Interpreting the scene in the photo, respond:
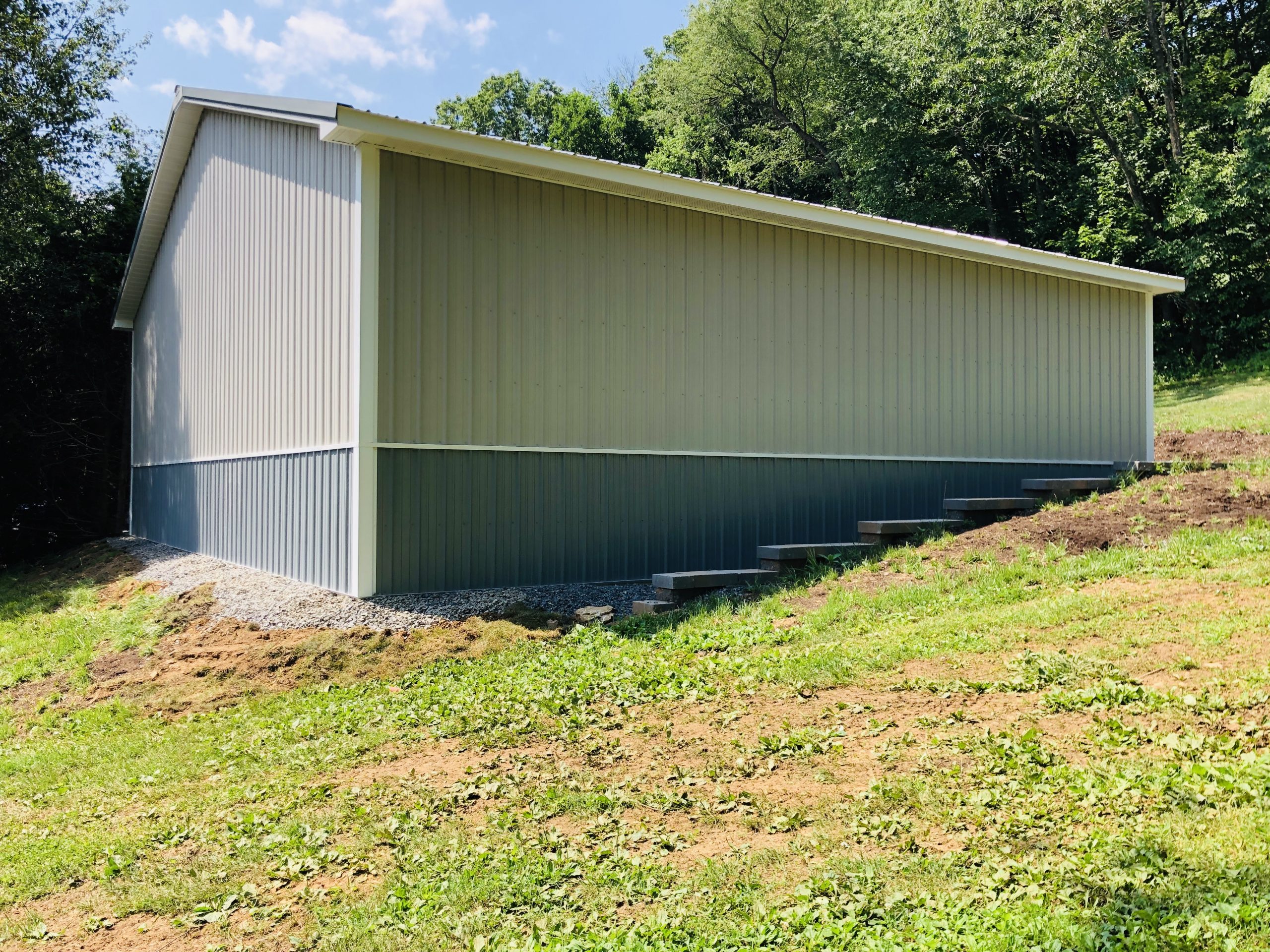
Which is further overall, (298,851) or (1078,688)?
(1078,688)

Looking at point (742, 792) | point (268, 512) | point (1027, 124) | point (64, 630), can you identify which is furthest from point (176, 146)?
point (1027, 124)

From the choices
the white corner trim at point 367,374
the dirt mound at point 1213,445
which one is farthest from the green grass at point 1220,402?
the white corner trim at point 367,374

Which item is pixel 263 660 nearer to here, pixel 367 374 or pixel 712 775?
pixel 367 374

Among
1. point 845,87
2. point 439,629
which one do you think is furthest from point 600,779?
point 845,87

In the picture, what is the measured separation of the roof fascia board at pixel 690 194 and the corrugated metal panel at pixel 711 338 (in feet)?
0.52

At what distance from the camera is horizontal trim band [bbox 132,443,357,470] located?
28.3ft

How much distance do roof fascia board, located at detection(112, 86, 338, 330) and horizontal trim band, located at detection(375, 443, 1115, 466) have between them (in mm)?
2552

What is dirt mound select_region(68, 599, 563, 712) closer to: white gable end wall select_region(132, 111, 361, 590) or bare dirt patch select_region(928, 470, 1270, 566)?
white gable end wall select_region(132, 111, 361, 590)

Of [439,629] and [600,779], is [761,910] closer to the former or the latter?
[600,779]

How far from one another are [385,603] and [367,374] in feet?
5.91

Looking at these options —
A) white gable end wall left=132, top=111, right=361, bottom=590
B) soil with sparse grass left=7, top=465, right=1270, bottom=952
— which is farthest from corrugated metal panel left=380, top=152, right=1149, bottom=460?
soil with sparse grass left=7, top=465, right=1270, bottom=952

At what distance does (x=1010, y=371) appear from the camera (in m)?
11.8

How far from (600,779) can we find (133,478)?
1538 cm

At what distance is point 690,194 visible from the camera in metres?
9.22
